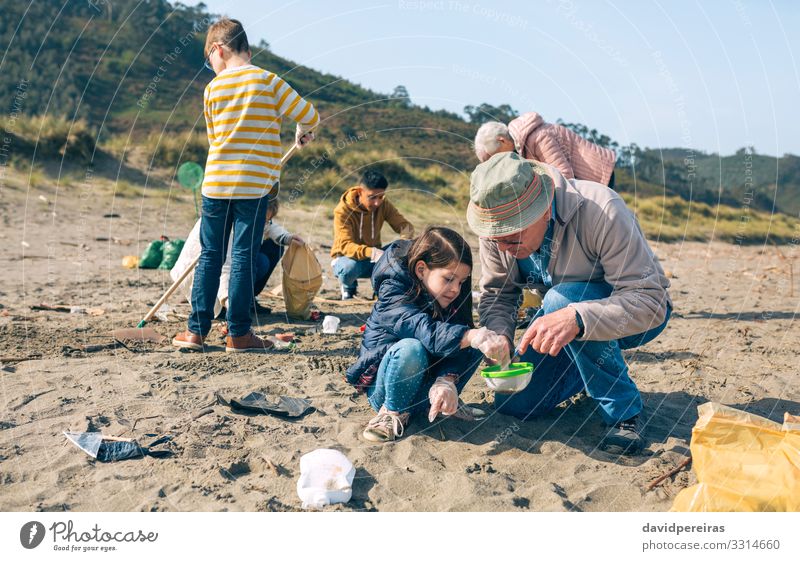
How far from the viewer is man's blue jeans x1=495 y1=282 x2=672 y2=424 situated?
10.8 ft

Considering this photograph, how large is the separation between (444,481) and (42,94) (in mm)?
26544

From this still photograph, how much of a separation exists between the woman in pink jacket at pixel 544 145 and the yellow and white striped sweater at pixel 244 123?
1292 millimetres

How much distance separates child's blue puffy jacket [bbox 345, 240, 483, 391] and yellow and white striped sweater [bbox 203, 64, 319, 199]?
4.82ft

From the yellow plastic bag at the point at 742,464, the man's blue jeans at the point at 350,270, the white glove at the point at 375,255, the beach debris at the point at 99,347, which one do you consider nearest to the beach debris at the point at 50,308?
the beach debris at the point at 99,347

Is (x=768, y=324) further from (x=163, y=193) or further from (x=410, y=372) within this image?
(x=163, y=193)

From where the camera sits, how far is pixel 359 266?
21.5 ft

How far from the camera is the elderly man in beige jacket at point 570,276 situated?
3.04 m

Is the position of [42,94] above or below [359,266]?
above

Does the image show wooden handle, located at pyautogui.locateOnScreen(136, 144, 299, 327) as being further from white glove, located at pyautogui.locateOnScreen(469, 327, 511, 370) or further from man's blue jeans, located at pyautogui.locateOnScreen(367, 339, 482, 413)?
white glove, located at pyautogui.locateOnScreen(469, 327, 511, 370)

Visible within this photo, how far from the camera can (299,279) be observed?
5.72 meters

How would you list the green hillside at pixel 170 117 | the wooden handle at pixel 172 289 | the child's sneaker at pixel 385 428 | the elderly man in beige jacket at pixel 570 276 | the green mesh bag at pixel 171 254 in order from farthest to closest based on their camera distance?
the green hillside at pixel 170 117, the green mesh bag at pixel 171 254, the wooden handle at pixel 172 289, the child's sneaker at pixel 385 428, the elderly man in beige jacket at pixel 570 276

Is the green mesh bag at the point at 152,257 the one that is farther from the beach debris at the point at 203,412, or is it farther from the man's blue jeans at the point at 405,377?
the man's blue jeans at the point at 405,377

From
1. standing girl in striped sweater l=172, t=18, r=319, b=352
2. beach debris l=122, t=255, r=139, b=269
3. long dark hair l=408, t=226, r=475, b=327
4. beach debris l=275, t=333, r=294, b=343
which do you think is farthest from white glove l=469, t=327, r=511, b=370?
beach debris l=122, t=255, r=139, b=269

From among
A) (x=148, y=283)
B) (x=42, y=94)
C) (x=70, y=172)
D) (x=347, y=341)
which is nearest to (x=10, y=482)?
(x=347, y=341)
